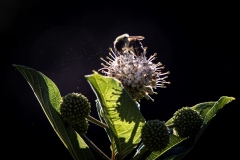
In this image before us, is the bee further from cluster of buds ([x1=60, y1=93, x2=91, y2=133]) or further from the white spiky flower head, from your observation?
cluster of buds ([x1=60, y1=93, x2=91, y2=133])

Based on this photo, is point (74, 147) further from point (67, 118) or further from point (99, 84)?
point (99, 84)

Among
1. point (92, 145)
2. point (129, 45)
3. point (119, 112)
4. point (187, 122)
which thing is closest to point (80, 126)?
point (92, 145)

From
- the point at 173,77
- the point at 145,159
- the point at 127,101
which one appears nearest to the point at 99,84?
the point at 127,101

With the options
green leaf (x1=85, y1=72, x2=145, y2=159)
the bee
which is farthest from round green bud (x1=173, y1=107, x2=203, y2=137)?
the bee

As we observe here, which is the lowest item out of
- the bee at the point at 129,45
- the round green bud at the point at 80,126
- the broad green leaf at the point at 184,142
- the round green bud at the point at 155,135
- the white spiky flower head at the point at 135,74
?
the broad green leaf at the point at 184,142

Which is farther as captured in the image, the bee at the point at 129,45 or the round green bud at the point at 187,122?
the bee at the point at 129,45

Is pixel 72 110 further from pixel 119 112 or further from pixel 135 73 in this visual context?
pixel 135 73

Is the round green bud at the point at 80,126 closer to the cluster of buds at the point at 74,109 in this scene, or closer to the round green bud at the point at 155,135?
the cluster of buds at the point at 74,109

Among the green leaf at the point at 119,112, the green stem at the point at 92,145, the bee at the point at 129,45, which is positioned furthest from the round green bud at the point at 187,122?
the bee at the point at 129,45
